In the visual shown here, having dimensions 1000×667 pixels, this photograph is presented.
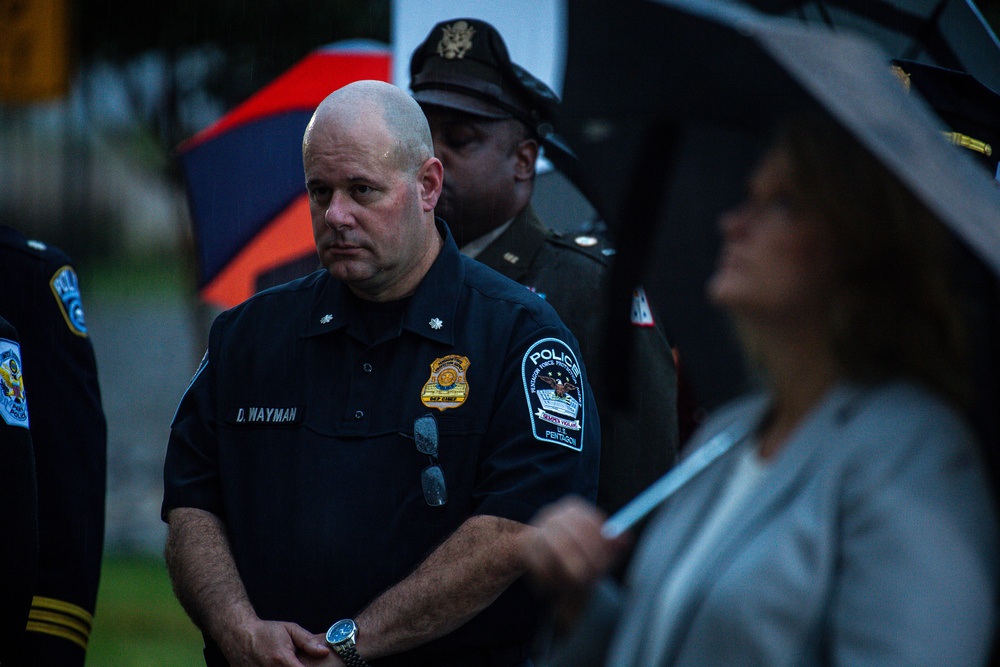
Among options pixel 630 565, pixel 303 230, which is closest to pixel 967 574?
pixel 630 565

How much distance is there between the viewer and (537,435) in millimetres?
3035

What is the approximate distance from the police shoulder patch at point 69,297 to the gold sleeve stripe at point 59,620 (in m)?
0.79

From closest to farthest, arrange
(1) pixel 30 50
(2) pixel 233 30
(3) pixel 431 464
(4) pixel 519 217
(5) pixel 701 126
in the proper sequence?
(5) pixel 701 126 < (3) pixel 431 464 < (4) pixel 519 217 < (1) pixel 30 50 < (2) pixel 233 30

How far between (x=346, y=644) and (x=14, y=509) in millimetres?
829

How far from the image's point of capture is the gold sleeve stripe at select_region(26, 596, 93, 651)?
3445 mm

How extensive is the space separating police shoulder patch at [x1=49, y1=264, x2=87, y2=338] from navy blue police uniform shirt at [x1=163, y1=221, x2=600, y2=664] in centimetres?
58

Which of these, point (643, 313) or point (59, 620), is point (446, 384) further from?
point (59, 620)

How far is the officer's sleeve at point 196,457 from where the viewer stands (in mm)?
3252

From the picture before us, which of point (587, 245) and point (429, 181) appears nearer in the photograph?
point (429, 181)

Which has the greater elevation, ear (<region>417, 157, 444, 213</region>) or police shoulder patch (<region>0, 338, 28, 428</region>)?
ear (<region>417, 157, 444, 213</region>)

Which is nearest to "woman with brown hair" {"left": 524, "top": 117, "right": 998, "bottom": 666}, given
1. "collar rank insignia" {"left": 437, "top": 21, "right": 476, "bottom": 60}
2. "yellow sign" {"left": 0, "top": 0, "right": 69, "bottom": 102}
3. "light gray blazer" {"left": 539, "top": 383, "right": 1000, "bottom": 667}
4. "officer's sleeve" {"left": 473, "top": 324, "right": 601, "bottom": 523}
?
"light gray blazer" {"left": 539, "top": 383, "right": 1000, "bottom": 667}

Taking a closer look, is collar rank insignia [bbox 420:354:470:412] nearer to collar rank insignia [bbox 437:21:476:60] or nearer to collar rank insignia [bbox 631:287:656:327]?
collar rank insignia [bbox 631:287:656:327]

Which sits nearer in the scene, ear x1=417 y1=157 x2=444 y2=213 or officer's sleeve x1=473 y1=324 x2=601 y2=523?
officer's sleeve x1=473 y1=324 x2=601 y2=523

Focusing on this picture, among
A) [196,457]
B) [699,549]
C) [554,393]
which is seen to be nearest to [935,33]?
[554,393]
